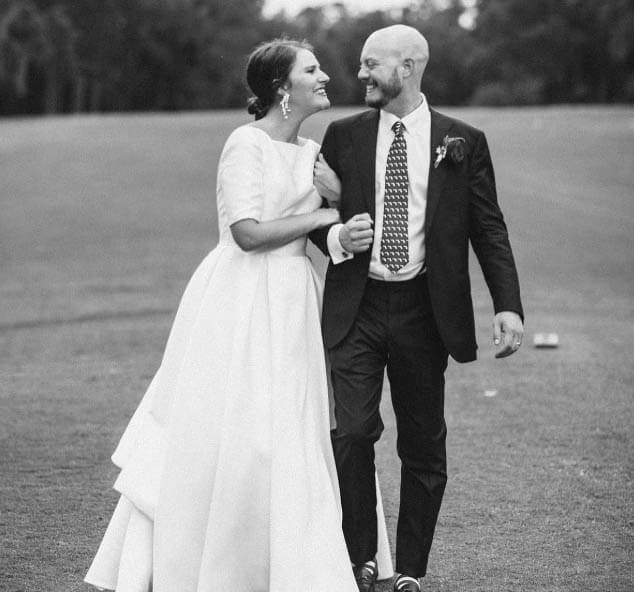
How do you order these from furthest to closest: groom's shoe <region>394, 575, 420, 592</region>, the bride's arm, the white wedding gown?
groom's shoe <region>394, 575, 420, 592</region> < the bride's arm < the white wedding gown

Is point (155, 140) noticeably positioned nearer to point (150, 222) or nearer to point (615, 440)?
point (150, 222)

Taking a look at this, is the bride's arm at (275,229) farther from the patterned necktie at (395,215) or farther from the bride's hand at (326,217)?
the patterned necktie at (395,215)

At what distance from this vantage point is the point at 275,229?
14.7 ft

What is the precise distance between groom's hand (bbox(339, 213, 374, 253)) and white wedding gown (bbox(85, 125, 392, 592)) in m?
0.29

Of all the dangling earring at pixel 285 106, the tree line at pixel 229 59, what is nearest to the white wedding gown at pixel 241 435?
the dangling earring at pixel 285 106

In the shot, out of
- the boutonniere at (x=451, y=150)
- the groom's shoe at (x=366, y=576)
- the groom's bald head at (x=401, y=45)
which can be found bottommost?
the groom's shoe at (x=366, y=576)

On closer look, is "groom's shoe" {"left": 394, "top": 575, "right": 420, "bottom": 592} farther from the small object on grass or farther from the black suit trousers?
the small object on grass

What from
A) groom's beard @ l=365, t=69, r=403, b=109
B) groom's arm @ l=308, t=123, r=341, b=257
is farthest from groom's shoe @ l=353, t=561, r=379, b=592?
groom's beard @ l=365, t=69, r=403, b=109

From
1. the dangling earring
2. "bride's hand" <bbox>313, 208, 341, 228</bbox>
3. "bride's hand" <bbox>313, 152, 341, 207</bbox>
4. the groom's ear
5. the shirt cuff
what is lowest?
the shirt cuff

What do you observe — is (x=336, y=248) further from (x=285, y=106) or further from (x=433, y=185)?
(x=285, y=106)

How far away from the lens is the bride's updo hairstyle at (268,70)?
471 cm

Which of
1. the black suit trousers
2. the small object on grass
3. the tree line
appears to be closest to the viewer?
the black suit trousers

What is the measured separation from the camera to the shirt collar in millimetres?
4637

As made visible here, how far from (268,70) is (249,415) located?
142cm
